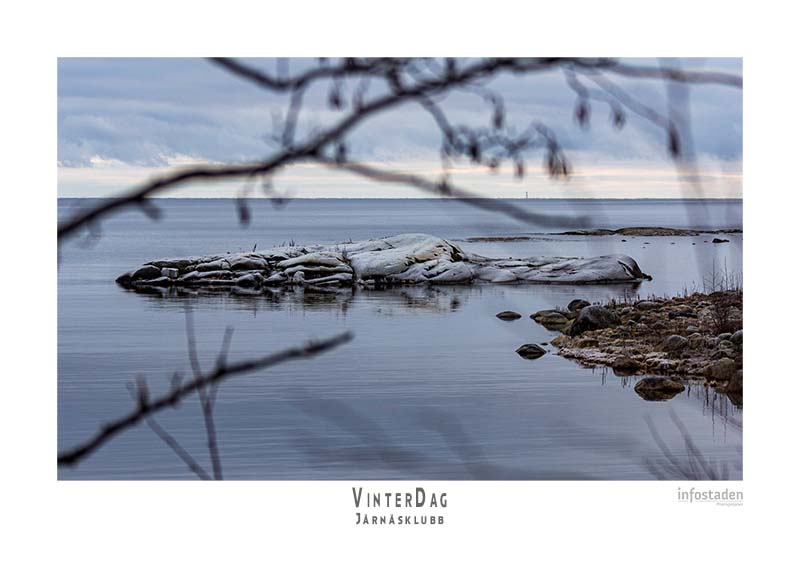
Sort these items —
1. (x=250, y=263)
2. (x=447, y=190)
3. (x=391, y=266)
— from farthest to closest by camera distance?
(x=250, y=263) → (x=391, y=266) → (x=447, y=190)

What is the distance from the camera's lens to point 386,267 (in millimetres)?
9867

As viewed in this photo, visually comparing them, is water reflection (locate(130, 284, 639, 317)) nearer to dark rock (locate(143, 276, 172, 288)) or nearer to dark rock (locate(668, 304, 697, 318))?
dark rock (locate(143, 276, 172, 288))

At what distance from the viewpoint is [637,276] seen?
10156mm

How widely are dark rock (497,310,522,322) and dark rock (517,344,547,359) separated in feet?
2.41

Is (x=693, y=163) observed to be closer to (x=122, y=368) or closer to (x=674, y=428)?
(x=674, y=428)

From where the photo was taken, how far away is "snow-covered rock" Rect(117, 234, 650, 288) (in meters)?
9.32

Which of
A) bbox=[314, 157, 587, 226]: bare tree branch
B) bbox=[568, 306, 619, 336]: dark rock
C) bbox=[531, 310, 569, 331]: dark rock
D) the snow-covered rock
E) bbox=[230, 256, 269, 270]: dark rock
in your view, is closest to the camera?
bbox=[314, 157, 587, 226]: bare tree branch

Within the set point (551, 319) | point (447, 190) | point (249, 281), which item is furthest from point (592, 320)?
point (447, 190)

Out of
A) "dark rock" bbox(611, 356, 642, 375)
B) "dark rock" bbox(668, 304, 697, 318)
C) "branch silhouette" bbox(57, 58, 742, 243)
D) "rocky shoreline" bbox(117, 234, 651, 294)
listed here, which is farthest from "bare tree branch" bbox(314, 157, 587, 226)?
"rocky shoreline" bbox(117, 234, 651, 294)

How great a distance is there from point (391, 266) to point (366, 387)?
3.96m

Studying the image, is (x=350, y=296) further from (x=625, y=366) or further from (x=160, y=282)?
(x=625, y=366)

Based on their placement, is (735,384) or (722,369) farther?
(722,369)

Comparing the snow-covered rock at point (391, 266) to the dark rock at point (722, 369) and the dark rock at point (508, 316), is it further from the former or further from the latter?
the dark rock at point (722, 369)
